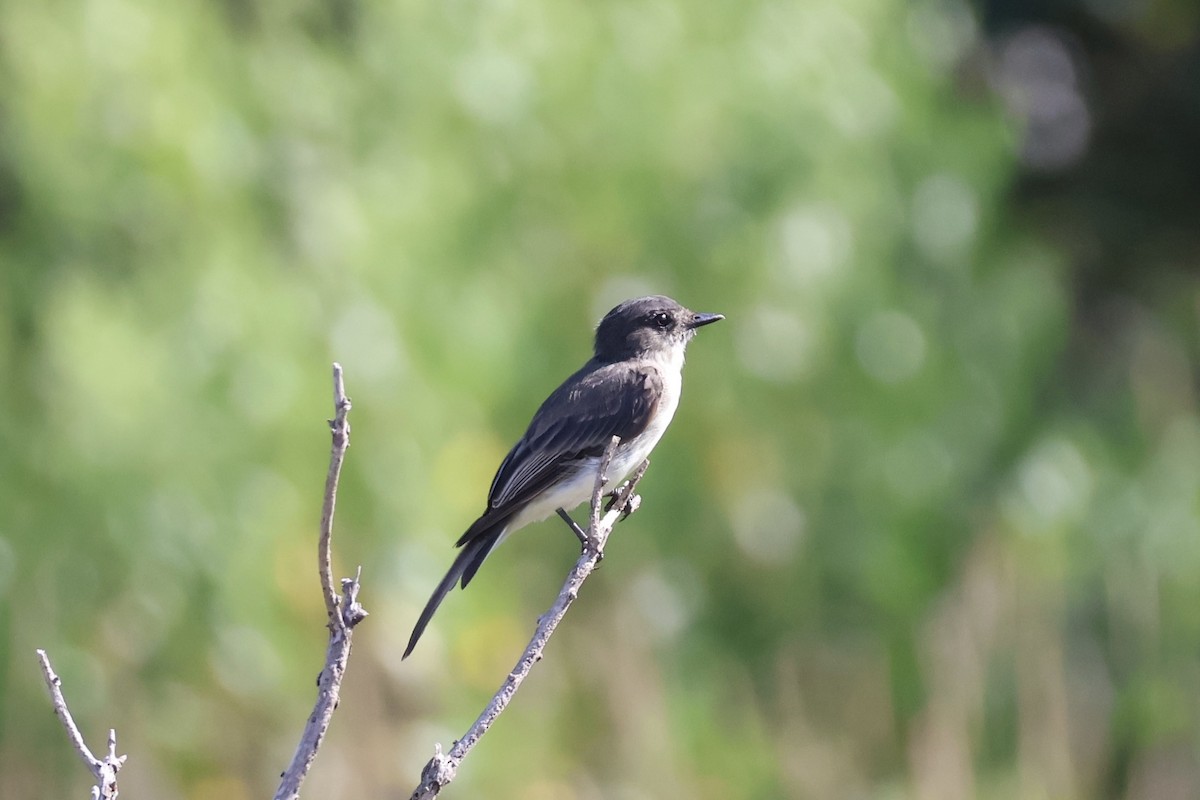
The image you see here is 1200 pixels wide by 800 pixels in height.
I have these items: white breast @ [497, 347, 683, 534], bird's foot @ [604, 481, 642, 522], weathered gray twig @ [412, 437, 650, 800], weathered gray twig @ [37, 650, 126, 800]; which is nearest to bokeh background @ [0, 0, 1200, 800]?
white breast @ [497, 347, 683, 534]

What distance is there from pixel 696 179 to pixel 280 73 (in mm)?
2208

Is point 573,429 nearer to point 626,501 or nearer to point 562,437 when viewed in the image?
point 562,437

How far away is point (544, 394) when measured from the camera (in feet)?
22.6

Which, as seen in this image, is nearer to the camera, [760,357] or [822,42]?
[760,357]

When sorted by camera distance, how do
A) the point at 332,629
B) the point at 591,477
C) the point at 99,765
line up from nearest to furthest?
the point at 99,765 < the point at 332,629 < the point at 591,477

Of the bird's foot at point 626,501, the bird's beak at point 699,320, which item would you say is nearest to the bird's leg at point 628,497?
the bird's foot at point 626,501

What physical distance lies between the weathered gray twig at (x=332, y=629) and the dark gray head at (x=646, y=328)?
9.66 feet

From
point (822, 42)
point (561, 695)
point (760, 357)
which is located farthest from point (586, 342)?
point (822, 42)

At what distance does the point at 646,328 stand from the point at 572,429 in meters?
0.72

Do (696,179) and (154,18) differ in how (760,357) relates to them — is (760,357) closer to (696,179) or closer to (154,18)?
(696,179)

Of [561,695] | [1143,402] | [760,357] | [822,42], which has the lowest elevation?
[561,695]

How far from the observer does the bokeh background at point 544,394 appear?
18.9ft

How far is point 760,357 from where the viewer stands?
23.7ft

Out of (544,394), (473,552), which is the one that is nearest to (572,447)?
(473,552)
